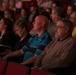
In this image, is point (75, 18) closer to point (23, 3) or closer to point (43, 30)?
point (43, 30)

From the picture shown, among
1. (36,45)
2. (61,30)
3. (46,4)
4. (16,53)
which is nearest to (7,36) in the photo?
(16,53)

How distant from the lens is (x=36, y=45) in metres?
3.12

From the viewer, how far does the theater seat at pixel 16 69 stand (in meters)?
2.35

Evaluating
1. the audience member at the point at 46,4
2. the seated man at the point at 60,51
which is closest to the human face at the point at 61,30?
the seated man at the point at 60,51

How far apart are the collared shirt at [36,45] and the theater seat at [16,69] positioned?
2.07 feet

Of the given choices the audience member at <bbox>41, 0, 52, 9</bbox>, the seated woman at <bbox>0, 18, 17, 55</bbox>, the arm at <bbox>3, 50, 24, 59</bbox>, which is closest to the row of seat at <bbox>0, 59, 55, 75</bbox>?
the arm at <bbox>3, 50, 24, 59</bbox>

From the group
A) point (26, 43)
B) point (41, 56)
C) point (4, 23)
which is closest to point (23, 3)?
point (4, 23)

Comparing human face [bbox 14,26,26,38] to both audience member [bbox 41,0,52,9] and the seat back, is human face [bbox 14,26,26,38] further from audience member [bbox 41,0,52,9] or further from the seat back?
audience member [bbox 41,0,52,9]

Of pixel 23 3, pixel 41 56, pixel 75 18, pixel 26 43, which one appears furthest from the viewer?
pixel 23 3

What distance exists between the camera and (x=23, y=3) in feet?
25.1

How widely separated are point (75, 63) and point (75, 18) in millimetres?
1112

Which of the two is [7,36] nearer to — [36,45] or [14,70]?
[36,45]

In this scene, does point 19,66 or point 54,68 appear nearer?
point 19,66

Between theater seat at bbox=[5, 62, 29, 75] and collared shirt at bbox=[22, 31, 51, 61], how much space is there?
0.63m
